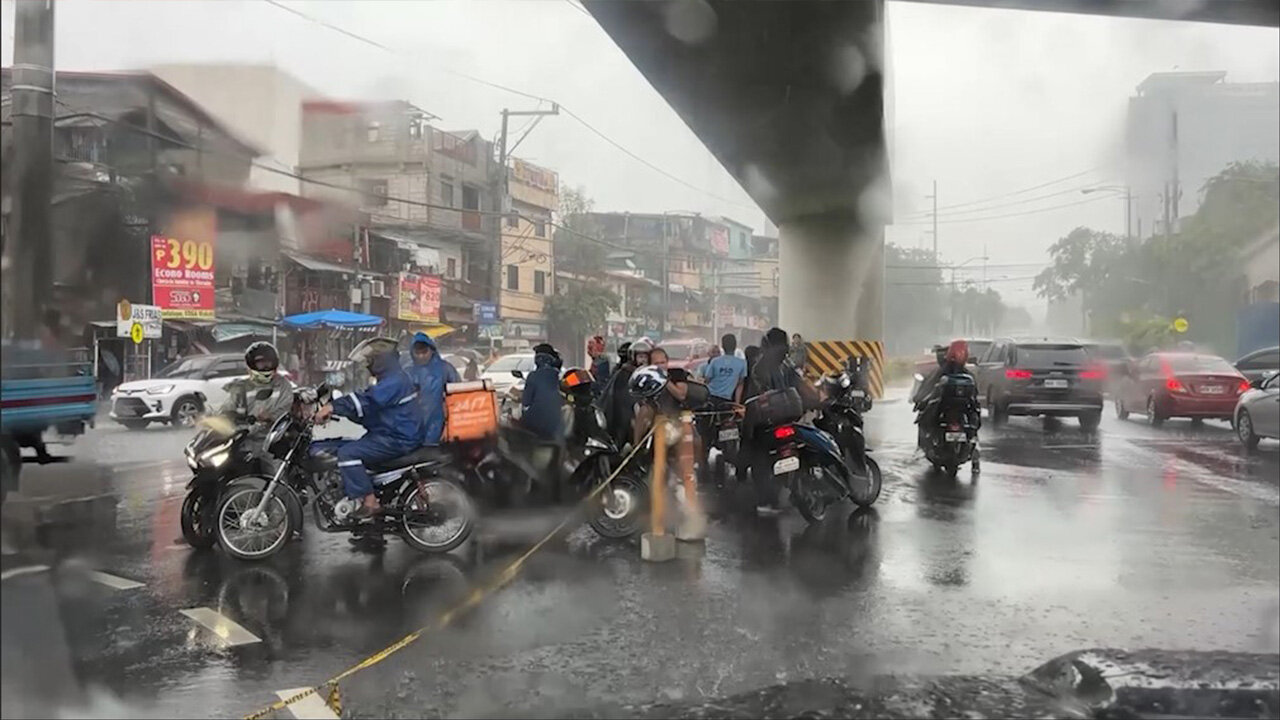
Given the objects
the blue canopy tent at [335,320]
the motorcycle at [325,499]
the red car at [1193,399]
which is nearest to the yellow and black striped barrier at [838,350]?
the red car at [1193,399]

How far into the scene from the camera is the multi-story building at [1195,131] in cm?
267

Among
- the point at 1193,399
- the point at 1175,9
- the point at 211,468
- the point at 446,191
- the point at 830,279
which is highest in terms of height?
the point at 1175,9

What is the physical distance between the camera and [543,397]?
5875 millimetres

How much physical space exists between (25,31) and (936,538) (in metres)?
4.81

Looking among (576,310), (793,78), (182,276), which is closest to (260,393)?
(182,276)

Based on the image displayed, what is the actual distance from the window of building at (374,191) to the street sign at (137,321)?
861 mm

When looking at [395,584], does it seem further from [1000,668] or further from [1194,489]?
[1194,489]

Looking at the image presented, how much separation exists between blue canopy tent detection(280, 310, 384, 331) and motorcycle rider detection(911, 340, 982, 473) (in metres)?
4.34

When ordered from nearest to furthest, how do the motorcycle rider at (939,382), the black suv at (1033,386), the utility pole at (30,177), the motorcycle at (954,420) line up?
the utility pole at (30,177)
the motorcycle rider at (939,382)
the motorcycle at (954,420)
the black suv at (1033,386)

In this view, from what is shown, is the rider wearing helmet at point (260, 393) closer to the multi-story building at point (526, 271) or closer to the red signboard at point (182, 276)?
the red signboard at point (182, 276)

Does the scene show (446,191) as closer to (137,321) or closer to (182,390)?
(137,321)

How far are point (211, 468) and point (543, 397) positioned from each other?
6.33 ft

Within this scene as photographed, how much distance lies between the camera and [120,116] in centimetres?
275

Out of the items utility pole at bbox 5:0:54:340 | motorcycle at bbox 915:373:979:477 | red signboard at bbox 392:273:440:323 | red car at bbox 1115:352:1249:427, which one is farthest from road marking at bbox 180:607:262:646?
red car at bbox 1115:352:1249:427
